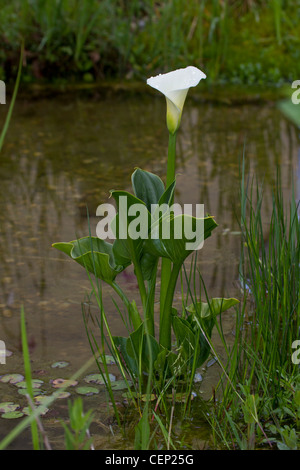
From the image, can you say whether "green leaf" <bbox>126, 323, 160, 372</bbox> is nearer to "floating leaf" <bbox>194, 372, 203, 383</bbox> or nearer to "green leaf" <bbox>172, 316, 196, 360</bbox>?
"green leaf" <bbox>172, 316, 196, 360</bbox>

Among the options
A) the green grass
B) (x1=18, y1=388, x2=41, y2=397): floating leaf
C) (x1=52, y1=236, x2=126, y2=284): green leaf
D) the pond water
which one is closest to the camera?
the green grass

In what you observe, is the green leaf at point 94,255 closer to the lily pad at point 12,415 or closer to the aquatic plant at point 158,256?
the aquatic plant at point 158,256

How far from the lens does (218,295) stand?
88.0 inches

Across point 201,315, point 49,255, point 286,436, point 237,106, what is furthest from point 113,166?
point 286,436

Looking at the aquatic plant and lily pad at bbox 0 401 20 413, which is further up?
the aquatic plant

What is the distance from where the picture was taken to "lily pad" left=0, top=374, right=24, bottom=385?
1.77 m

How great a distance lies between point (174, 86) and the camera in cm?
150

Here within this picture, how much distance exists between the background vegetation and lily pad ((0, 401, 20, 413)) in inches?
124

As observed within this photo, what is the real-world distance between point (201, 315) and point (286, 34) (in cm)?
385

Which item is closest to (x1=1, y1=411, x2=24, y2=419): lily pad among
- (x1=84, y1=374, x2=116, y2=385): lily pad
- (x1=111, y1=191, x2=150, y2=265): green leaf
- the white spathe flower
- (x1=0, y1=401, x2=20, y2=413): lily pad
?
(x1=0, y1=401, x2=20, y2=413): lily pad

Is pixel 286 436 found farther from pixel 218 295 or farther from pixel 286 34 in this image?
pixel 286 34

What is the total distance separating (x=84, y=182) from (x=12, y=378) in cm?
152

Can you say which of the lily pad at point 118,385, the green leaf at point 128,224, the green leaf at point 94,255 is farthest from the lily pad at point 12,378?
the green leaf at point 128,224

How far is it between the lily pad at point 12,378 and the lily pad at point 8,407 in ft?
0.31
